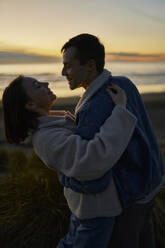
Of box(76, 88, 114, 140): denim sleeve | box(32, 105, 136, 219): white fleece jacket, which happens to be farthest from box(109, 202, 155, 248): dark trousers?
box(76, 88, 114, 140): denim sleeve

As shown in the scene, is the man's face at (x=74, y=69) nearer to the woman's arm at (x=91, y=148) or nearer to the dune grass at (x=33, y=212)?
the woman's arm at (x=91, y=148)

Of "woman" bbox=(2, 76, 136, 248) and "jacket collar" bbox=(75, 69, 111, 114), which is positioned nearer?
"woman" bbox=(2, 76, 136, 248)

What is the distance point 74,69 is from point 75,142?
0.53 metres

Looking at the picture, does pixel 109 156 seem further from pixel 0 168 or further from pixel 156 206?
pixel 0 168

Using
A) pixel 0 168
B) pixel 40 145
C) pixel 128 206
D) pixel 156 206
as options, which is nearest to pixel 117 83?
pixel 40 145

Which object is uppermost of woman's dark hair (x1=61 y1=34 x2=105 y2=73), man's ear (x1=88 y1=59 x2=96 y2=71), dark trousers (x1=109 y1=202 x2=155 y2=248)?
woman's dark hair (x1=61 y1=34 x2=105 y2=73)

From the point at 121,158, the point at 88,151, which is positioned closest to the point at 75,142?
the point at 88,151

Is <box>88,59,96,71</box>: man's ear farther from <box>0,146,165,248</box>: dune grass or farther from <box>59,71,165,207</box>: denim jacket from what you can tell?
<box>0,146,165,248</box>: dune grass

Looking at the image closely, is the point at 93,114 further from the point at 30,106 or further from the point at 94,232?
the point at 94,232

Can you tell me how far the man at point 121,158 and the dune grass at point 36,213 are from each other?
3.89 feet

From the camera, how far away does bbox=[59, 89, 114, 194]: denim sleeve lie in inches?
76.2

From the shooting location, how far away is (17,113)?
2.11m

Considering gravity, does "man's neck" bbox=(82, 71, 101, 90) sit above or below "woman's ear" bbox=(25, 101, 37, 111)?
above

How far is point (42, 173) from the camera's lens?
3.94 metres
